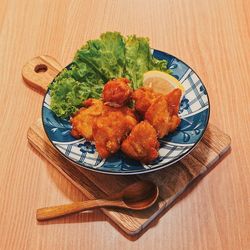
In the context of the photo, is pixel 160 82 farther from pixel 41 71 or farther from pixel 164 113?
pixel 41 71

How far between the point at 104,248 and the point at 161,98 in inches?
18.8

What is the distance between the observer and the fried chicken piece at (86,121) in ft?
4.23

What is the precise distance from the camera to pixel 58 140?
4.17 feet

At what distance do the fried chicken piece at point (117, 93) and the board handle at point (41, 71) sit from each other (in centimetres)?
38

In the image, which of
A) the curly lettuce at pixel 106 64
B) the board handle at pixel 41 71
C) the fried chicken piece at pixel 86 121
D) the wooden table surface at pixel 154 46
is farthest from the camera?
the board handle at pixel 41 71

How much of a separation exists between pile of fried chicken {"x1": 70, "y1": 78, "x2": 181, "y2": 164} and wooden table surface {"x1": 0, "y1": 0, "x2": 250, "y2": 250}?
0.60 feet

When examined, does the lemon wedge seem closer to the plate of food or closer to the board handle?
the plate of food

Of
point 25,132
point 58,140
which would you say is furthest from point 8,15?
point 58,140

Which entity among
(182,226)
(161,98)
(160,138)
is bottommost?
(182,226)

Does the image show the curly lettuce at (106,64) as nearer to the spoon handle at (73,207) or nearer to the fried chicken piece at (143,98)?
the fried chicken piece at (143,98)

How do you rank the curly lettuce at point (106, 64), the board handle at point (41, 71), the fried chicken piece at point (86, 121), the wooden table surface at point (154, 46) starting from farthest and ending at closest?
the board handle at point (41, 71)
the curly lettuce at point (106, 64)
the fried chicken piece at point (86, 121)
the wooden table surface at point (154, 46)

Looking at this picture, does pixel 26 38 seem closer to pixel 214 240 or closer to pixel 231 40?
pixel 231 40

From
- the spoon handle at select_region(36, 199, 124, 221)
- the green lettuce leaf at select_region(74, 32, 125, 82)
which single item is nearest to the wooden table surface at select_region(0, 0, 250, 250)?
the spoon handle at select_region(36, 199, 124, 221)

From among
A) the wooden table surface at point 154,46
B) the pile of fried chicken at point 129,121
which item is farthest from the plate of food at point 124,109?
the wooden table surface at point 154,46
